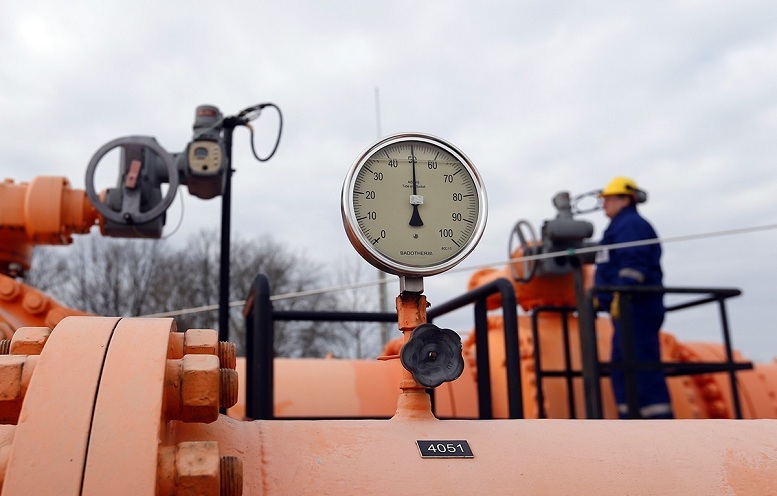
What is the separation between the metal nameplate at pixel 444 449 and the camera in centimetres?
141

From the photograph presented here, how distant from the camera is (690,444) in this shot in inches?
61.2

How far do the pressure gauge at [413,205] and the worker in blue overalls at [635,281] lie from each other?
2072 millimetres

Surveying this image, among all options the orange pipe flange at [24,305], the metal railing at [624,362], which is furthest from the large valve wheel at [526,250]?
the orange pipe flange at [24,305]

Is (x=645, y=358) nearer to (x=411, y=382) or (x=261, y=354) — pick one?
(x=261, y=354)

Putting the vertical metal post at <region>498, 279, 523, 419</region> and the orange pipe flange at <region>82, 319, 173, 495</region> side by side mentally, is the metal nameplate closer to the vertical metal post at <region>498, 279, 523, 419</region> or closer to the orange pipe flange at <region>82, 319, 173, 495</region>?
the orange pipe flange at <region>82, 319, 173, 495</region>

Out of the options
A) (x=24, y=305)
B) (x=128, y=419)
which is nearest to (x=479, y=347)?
(x=128, y=419)

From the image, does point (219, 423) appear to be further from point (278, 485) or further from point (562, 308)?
point (562, 308)

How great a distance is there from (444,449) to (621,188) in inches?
131

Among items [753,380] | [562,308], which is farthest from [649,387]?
[753,380]

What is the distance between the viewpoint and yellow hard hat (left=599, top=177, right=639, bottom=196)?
442cm

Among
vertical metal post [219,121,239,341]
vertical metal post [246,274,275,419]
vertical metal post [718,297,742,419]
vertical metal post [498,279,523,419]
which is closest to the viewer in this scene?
vertical metal post [498,279,523,419]

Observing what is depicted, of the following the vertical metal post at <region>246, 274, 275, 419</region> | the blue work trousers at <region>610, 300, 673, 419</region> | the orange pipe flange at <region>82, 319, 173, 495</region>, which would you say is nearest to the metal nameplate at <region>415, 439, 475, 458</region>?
the orange pipe flange at <region>82, 319, 173, 495</region>

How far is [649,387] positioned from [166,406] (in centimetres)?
307

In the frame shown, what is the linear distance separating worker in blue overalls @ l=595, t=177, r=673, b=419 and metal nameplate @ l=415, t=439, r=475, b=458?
2.27 m
